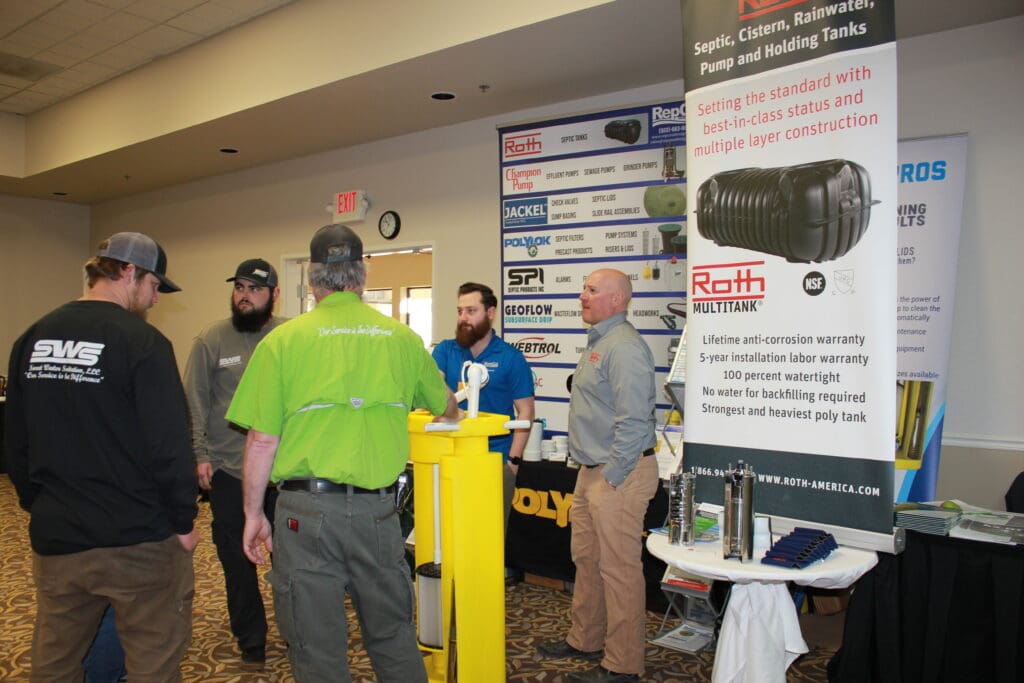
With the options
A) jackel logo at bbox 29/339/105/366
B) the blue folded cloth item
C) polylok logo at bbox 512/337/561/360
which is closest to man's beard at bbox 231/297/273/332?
jackel logo at bbox 29/339/105/366

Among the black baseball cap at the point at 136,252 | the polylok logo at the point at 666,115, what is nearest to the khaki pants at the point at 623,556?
the black baseball cap at the point at 136,252

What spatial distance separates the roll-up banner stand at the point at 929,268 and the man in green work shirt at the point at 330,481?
8.41 ft

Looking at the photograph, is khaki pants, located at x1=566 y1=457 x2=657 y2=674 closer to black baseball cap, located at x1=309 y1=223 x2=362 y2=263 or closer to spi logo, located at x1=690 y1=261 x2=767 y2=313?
spi logo, located at x1=690 y1=261 x2=767 y2=313

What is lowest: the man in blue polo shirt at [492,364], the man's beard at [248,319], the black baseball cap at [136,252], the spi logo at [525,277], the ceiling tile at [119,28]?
the man in blue polo shirt at [492,364]

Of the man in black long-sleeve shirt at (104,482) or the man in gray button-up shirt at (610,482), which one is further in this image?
the man in gray button-up shirt at (610,482)

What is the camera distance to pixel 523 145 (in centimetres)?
520

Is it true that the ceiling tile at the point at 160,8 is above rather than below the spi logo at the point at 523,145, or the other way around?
above

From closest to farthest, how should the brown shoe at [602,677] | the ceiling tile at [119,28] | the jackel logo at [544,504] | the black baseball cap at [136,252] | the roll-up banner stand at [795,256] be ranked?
the black baseball cap at [136,252] → the roll-up banner stand at [795,256] → the brown shoe at [602,677] → the jackel logo at [544,504] → the ceiling tile at [119,28]

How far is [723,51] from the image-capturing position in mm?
2629

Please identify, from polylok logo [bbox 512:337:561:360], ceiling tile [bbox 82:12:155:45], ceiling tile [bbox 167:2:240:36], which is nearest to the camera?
polylok logo [bbox 512:337:561:360]

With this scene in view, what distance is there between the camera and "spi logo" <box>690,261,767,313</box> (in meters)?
2.52

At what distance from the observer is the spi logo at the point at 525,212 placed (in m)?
5.08

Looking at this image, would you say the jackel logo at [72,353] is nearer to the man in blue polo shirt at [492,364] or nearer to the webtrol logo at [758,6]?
the man in blue polo shirt at [492,364]

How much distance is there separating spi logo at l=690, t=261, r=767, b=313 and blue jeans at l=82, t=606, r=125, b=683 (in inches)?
89.0
